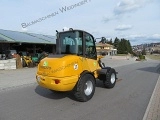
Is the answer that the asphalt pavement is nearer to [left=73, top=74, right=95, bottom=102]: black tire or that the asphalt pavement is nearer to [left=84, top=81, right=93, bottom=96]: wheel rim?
[left=73, top=74, right=95, bottom=102]: black tire

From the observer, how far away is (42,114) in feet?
20.2

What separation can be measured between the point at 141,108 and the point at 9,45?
18.5 meters

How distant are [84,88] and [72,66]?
0.93 meters

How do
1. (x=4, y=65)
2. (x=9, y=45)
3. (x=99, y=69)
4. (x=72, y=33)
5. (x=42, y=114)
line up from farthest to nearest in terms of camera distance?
(x=9, y=45), (x=4, y=65), (x=99, y=69), (x=72, y=33), (x=42, y=114)

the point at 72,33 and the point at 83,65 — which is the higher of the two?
the point at 72,33

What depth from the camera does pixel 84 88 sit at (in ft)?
25.1

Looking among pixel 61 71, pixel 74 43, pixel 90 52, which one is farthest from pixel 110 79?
pixel 61 71

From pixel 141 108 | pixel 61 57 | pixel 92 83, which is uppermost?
pixel 61 57

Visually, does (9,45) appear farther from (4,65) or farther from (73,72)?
(73,72)

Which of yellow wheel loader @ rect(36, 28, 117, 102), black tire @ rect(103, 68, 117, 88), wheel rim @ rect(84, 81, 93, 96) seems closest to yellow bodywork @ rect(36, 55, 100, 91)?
yellow wheel loader @ rect(36, 28, 117, 102)

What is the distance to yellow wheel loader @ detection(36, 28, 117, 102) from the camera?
7164 mm

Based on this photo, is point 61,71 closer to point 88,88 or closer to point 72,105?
point 72,105

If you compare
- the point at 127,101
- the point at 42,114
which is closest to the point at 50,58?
the point at 42,114

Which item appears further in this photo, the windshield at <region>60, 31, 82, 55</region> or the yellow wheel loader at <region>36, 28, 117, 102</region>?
the windshield at <region>60, 31, 82, 55</region>
